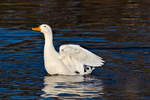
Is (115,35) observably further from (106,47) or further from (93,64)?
(93,64)

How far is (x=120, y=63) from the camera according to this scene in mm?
14938

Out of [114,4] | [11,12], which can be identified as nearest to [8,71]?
[11,12]

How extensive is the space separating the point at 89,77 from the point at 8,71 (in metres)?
2.11

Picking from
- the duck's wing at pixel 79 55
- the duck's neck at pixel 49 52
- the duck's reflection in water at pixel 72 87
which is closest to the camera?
the duck's reflection in water at pixel 72 87

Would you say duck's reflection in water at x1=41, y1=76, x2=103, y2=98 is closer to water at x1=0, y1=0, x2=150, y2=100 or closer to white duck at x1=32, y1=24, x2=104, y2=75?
water at x1=0, y1=0, x2=150, y2=100

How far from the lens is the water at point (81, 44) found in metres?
12.5

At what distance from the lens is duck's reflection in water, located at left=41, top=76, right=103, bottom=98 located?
12148 mm

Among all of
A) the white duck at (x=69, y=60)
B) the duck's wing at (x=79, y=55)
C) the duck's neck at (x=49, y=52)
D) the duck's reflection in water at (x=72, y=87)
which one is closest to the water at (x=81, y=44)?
the duck's reflection in water at (x=72, y=87)

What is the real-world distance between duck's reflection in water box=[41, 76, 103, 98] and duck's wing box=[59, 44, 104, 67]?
0.40 meters

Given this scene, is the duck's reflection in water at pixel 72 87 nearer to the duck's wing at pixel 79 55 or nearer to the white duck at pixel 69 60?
the white duck at pixel 69 60

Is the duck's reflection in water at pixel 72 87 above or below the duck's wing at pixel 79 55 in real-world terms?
below

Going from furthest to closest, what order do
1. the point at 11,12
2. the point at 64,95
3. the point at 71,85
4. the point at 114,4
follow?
the point at 114,4 → the point at 11,12 → the point at 71,85 → the point at 64,95

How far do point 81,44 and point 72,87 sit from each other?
16.1 ft

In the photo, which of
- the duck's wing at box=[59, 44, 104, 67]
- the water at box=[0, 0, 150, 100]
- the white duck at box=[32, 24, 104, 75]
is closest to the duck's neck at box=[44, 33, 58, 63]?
the white duck at box=[32, 24, 104, 75]
